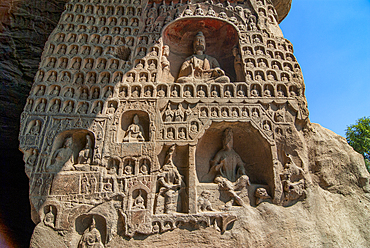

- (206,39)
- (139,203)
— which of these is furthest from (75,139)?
(206,39)

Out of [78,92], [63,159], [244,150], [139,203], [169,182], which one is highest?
[78,92]

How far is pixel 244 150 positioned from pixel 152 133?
8.70 feet

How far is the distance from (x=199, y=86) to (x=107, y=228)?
4368 millimetres

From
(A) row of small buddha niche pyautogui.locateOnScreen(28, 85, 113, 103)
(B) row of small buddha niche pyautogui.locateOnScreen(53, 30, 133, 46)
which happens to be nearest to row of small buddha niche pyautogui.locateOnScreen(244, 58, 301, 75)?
(B) row of small buddha niche pyautogui.locateOnScreen(53, 30, 133, 46)

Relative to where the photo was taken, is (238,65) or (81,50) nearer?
(81,50)

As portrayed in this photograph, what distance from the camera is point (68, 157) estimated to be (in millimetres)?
6535

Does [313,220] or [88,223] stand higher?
[313,220]

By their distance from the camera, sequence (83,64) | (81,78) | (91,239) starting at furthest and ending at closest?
(83,64), (81,78), (91,239)

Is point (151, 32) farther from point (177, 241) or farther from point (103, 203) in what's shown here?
point (177, 241)

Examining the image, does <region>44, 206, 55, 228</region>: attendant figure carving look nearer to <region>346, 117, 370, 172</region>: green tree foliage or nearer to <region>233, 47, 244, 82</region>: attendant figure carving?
<region>233, 47, 244, 82</region>: attendant figure carving

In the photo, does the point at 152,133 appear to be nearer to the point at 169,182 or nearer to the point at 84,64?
the point at 169,182

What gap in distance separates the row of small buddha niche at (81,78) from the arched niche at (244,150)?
121 inches

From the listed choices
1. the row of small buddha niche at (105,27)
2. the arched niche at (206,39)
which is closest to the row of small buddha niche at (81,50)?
the row of small buddha niche at (105,27)

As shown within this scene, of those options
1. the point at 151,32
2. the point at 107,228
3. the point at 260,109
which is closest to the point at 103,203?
the point at 107,228
